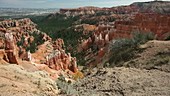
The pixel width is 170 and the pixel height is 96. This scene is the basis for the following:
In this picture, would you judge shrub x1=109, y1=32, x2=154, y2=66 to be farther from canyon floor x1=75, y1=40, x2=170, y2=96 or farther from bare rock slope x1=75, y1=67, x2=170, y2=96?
bare rock slope x1=75, y1=67, x2=170, y2=96

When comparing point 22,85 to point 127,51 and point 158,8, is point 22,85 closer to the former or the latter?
point 127,51

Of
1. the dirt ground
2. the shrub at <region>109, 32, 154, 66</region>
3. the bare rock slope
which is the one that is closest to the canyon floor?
the bare rock slope

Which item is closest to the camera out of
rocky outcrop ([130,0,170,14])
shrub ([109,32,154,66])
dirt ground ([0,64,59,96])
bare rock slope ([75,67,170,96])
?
dirt ground ([0,64,59,96])

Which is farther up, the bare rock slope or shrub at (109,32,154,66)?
the bare rock slope

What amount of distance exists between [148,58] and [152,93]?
7.65 metres

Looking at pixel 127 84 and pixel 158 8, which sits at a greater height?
pixel 127 84

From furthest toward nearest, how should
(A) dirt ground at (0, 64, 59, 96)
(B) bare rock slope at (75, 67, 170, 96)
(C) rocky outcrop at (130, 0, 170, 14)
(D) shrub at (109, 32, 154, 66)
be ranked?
1. (C) rocky outcrop at (130, 0, 170, 14)
2. (D) shrub at (109, 32, 154, 66)
3. (B) bare rock slope at (75, 67, 170, 96)
4. (A) dirt ground at (0, 64, 59, 96)

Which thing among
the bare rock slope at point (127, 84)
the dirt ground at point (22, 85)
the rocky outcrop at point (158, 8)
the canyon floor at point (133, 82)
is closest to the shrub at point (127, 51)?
the canyon floor at point (133, 82)

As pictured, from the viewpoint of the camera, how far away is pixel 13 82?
11.9 m

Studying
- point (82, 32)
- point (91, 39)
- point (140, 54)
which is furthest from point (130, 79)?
point (82, 32)

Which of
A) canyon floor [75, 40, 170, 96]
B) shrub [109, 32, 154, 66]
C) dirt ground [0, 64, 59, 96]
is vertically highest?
dirt ground [0, 64, 59, 96]

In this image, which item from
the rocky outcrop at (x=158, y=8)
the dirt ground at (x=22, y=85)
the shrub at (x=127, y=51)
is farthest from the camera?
the rocky outcrop at (x=158, y=8)

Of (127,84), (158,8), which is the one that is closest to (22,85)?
(127,84)

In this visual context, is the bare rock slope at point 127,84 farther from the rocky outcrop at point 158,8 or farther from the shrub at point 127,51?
the rocky outcrop at point 158,8
